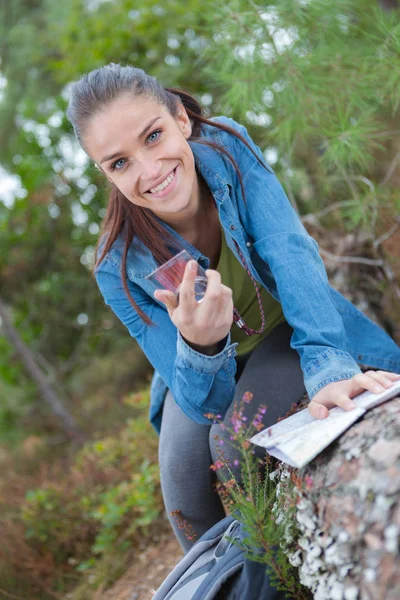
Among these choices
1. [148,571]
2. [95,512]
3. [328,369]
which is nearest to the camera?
[328,369]

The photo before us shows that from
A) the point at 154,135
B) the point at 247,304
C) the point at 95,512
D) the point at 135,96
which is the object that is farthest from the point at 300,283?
the point at 95,512

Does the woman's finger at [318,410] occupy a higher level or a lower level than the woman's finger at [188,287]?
lower

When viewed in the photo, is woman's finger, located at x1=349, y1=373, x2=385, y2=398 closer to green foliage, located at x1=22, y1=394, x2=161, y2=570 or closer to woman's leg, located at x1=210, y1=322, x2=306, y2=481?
woman's leg, located at x1=210, y1=322, x2=306, y2=481

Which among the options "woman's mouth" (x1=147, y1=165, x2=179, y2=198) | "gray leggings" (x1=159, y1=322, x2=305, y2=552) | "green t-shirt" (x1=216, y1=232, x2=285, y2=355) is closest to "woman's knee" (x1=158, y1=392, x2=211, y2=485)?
"gray leggings" (x1=159, y1=322, x2=305, y2=552)

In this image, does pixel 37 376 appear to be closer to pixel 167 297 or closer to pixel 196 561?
pixel 196 561

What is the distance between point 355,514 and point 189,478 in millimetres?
846

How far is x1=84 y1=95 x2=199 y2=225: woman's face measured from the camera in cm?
159

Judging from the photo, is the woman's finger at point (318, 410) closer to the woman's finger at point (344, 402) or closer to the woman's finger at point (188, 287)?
the woman's finger at point (344, 402)

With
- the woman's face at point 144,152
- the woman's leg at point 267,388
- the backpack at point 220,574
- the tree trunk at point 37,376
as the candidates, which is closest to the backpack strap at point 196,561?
the backpack at point 220,574

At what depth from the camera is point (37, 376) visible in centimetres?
476

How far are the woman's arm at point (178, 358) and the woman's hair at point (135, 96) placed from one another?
1.8 inches

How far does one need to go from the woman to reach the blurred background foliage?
2.62 feet

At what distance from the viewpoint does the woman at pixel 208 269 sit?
5.08 ft

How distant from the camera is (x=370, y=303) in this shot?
9.03ft
